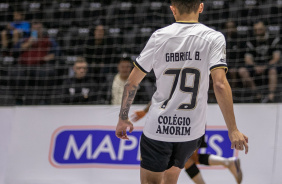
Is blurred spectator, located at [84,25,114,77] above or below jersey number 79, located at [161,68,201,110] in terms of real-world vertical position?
below

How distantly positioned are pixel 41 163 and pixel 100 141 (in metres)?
0.82

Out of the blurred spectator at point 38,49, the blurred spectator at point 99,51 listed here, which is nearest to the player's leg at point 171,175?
the blurred spectator at point 99,51

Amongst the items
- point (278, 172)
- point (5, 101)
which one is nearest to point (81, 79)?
point (5, 101)

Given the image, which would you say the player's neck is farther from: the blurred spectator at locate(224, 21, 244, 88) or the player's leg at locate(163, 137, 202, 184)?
the blurred spectator at locate(224, 21, 244, 88)

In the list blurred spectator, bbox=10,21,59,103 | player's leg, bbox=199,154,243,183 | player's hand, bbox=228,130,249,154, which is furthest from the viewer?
blurred spectator, bbox=10,21,59,103

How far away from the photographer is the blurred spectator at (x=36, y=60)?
6892 mm

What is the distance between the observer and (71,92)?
6297 millimetres

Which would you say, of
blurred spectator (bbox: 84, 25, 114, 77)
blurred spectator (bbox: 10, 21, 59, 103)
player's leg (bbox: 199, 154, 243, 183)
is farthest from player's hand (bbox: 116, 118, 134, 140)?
blurred spectator (bbox: 10, 21, 59, 103)

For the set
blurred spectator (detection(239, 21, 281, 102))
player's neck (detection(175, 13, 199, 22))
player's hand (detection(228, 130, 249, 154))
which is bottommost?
blurred spectator (detection(239, 21, 281, 102))

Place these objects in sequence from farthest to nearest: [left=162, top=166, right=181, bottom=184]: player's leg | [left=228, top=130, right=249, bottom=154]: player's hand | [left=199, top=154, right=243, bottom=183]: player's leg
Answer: [left=199, top=154, right=243, bottom=183]: player's leg
[left=162, top=166, right=181, bottom=184]: player's leg
[left=228, top=130, right=249, bottom=154]: player's hand

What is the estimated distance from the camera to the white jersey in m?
2.47

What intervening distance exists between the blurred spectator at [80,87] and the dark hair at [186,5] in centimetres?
368

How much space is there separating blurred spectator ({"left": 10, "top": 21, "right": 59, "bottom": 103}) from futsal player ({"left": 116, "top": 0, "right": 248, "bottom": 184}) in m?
4.44

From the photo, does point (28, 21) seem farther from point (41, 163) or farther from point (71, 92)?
point (41, 163)
